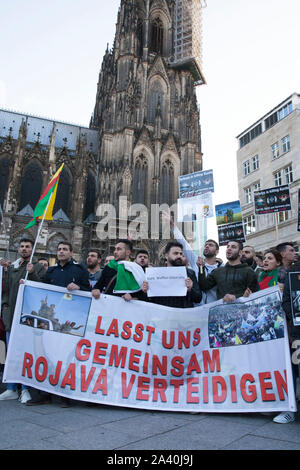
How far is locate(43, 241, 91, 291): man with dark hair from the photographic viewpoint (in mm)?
4926

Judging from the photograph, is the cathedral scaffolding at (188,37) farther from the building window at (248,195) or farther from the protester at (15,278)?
the protester at (15,278)

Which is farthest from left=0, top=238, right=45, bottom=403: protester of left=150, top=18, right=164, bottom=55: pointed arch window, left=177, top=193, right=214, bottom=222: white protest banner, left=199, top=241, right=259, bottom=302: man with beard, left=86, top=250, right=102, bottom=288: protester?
left=150, top=18, right=164, bottom=55: pointed arch window

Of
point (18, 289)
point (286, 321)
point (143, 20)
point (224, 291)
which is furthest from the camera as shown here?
point (143, 20)

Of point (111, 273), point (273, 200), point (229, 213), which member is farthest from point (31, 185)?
point (111, 273)

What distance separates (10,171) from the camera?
103 ft

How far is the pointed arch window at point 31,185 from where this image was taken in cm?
3206

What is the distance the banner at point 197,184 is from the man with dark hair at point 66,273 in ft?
20.8

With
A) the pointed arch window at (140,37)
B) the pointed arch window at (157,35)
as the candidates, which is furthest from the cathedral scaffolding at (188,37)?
the pointed arch window at (140,37)

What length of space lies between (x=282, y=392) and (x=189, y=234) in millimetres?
26959

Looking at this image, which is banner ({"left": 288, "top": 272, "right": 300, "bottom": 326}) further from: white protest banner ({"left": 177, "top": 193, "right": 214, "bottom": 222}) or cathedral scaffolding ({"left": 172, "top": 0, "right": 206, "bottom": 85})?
cathedral scaffolding ({"left": 172, "top": 0, "right": 206, "bottom": 85})

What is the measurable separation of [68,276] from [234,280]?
235cm

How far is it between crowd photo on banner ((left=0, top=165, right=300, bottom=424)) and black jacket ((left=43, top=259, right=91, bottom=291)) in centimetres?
2
